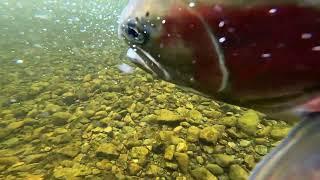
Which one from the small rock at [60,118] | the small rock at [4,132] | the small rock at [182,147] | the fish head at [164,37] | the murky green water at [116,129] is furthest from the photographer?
the small rock at [60,118]

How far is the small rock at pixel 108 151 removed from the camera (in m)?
2.96

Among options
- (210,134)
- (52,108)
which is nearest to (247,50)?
(210,134)

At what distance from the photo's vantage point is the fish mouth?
3.25ft

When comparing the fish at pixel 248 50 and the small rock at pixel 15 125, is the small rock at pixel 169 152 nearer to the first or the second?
the small rock at pixel 15 125

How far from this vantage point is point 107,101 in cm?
403

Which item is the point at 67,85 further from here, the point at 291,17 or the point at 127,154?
the point at 291,17

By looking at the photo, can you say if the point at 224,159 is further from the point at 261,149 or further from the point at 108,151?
the point at 108,151

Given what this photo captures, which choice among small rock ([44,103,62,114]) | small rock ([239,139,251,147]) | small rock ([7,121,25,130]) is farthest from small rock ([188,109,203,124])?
small rock ([7,121,25,130])

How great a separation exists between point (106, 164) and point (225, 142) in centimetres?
93

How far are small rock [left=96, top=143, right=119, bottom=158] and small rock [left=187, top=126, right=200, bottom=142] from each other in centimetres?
59

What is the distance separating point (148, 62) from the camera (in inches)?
39.8

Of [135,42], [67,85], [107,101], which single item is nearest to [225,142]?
[107,101]

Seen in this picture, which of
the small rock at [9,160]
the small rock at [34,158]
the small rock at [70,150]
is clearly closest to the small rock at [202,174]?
the small rock at [70,150]

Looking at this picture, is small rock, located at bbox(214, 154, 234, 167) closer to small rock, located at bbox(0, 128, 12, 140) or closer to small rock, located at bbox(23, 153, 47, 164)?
small rock, located at bbox(23, 153, 47, 164)
